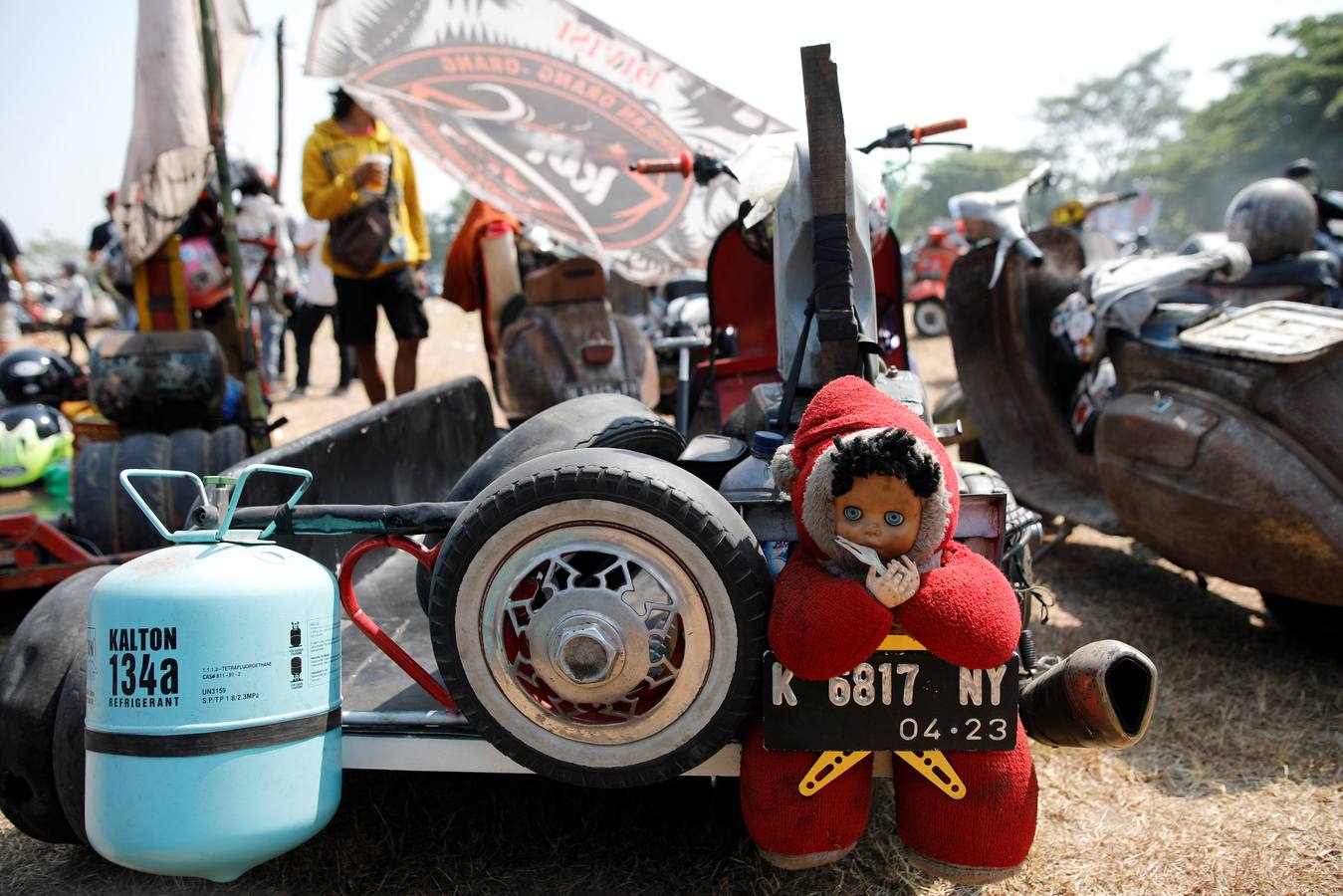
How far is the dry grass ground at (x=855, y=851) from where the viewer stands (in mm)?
1935

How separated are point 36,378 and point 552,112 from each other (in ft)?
9.93

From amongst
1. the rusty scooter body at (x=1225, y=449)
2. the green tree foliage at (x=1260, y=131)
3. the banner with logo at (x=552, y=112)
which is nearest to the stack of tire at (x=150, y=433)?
the banner with logo at (x=552, y=112)

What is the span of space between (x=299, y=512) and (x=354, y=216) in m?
3.29

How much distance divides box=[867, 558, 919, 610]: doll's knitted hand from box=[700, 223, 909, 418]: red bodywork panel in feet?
6.53

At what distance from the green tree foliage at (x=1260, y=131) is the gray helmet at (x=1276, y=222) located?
3045 centimetres

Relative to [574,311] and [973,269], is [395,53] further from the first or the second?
[973,269]

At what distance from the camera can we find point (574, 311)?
16.0 ft

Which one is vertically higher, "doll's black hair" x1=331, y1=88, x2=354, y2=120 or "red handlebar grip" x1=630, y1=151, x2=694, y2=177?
"doll's black hair" x1=331, y1=88, x2=354, y2=120

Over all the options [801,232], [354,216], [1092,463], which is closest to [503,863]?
[801,232]

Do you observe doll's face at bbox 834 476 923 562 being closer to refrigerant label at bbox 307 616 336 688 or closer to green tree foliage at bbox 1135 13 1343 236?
refrigerant label at bbox 307 616 336 688

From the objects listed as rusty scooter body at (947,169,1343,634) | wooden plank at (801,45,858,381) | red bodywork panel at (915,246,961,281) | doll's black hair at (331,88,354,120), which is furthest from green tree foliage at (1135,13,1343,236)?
wooden plank at (801,45,858,381)

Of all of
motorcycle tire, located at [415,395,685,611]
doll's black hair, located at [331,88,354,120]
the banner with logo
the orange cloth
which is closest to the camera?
motorcycle tire, located at [415,395,685,611]

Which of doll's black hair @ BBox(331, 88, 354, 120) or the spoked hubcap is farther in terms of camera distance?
doll's black hair @ BBox(331, 88, 354, 120)

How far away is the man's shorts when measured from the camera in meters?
4.93
